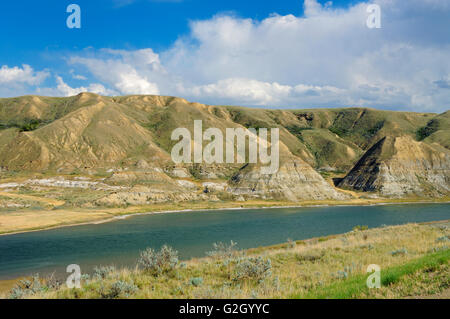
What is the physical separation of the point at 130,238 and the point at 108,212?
85.9 feet

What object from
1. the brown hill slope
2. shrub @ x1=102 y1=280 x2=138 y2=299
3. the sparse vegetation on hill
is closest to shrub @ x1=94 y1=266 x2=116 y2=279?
shrub @ x1=102 y1=280 x2=138 y2=299

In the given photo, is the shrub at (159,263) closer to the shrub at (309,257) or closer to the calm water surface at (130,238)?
the shrub at (309,257)

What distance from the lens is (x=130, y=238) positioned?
38.8 meters

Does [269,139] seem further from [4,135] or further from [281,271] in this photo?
[281,271]

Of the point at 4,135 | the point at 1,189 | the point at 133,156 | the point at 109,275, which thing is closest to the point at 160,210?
the point at 1,189

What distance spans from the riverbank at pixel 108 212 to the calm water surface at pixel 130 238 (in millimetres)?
3464

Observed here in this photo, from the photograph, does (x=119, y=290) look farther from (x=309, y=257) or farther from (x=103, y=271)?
(x=309, y=257)

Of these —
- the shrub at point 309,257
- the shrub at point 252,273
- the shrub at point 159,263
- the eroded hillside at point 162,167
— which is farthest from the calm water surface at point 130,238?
the eroded hillside at point 162,167

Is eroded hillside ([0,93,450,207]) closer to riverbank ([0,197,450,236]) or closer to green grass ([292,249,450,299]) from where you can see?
riverbank ([0,197,450,236])

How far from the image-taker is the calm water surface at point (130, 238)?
2812 cm
